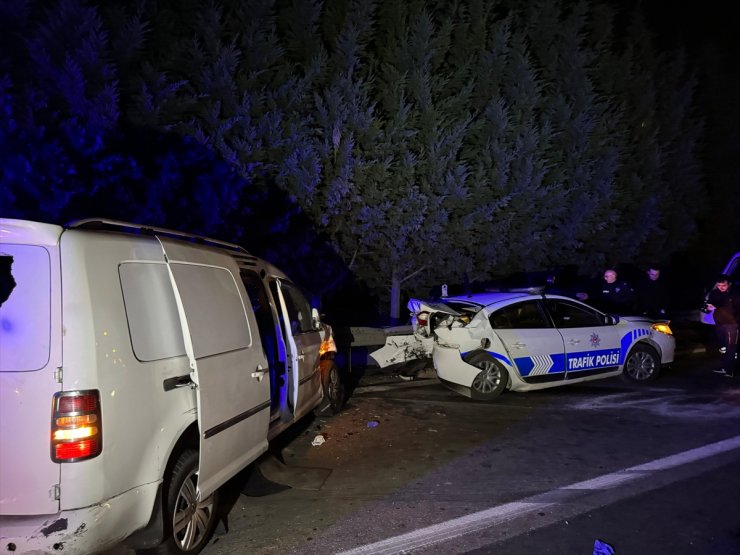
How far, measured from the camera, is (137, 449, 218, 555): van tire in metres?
3.19

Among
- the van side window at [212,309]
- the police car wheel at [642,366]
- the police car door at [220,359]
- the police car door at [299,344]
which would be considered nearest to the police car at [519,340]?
the police car wheel at [642,366]

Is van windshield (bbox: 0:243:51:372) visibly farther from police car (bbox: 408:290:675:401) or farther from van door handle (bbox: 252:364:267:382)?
police car (bbox: 408:290:675:401)

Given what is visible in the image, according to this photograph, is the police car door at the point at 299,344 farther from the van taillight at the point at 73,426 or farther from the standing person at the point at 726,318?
the standing person at the point at 726,318

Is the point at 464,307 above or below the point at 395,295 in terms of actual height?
below

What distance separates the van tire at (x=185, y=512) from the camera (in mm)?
3191

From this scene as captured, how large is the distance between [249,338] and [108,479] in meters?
1.54

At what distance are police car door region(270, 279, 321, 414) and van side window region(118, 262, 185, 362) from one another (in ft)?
6.17

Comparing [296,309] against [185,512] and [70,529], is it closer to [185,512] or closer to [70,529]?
[185,512]

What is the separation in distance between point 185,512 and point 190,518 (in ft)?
0.29

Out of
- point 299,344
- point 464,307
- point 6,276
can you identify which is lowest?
point 299,344

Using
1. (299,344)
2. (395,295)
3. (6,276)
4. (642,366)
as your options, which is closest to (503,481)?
(299,344)

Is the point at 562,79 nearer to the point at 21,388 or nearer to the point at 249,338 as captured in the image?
the point at 249,338

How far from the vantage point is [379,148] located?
29.0ft

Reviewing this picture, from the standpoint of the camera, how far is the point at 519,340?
730cm
